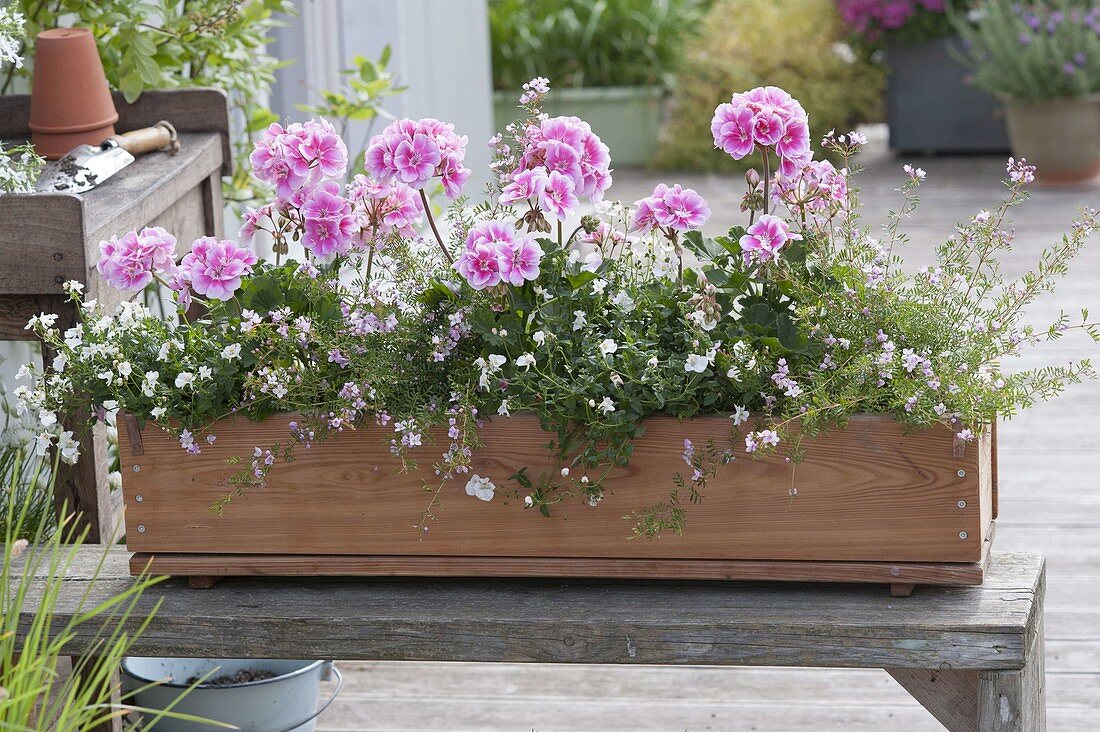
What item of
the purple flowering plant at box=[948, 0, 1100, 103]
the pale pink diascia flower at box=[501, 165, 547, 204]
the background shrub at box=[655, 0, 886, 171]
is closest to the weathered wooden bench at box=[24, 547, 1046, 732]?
the pale pink diascia flower at box=[501, 165, 547, 204]

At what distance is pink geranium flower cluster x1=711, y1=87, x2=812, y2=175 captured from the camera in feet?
4.33

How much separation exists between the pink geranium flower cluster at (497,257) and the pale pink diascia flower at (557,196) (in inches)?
1.5

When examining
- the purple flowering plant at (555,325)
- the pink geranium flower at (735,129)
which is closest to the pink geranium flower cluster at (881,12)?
the purple flowering plant at (555,325)

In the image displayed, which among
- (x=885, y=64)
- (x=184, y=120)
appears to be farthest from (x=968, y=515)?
(x=885, y=64)

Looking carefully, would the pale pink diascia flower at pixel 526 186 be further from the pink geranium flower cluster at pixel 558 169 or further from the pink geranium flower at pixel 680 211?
the pink geranium flower at pixel 680 211

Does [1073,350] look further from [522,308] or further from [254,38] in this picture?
[522,308]

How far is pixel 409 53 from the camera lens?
4.27m

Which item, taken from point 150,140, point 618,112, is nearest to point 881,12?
point 618,112

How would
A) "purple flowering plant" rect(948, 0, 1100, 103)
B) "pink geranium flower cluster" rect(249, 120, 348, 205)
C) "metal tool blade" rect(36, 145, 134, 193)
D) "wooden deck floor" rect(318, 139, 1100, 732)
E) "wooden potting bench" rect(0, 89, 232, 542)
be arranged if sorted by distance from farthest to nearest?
"purple flowering plant" rect(948, 0, 1100, 103)
"wooden deck floor" rect(318, 139, 1100, 732)
"metal tool blade" rect(36, 145, 134, 193)
"wooden potting bench" rect(0, 89, 232, 542)
"pink geranium flower cluster" rect(249, 120, 348, 205)

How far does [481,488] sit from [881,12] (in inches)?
242

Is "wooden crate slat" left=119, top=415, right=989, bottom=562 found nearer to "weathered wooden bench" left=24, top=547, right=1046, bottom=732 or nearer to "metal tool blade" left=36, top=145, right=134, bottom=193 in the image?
"weathered wooden bench" left=24, top=547, right=1046, bottom=732

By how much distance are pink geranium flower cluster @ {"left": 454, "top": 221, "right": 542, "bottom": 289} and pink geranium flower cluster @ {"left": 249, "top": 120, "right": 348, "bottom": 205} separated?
0.63 feet

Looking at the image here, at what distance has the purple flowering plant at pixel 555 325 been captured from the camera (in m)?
1.31

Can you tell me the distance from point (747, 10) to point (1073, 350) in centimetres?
391
